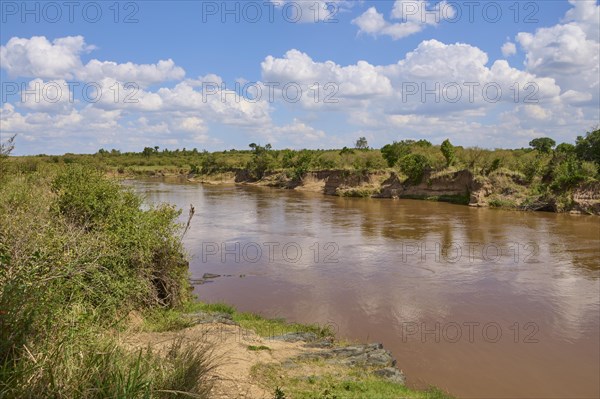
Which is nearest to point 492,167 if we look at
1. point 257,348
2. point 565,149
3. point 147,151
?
point 565,149

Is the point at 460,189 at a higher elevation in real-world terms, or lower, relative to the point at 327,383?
higher

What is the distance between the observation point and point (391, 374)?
961 cm

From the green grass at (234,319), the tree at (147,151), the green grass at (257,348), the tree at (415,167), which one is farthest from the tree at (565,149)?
the tree at (147,151)

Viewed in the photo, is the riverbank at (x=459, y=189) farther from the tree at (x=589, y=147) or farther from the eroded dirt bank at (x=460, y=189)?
the tree at (x=589, y=147)

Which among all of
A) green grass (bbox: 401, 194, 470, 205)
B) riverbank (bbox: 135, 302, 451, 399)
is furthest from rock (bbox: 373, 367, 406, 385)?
green grass (bbox: 401, 194, 470, 205)

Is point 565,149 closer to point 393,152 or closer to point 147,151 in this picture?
point 393,152

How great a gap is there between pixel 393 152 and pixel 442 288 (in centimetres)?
4222

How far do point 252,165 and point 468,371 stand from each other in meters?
65.4

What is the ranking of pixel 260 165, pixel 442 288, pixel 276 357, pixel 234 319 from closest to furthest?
pixel 276 357 → pixel 234 319 → pixel 442 288 → pixel 260 165

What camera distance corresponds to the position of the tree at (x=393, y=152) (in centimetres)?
5603

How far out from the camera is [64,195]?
44.0 ft

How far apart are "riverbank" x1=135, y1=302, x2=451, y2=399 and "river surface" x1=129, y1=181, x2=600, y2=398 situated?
1.18m

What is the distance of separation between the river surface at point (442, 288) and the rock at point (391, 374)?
2.78ft

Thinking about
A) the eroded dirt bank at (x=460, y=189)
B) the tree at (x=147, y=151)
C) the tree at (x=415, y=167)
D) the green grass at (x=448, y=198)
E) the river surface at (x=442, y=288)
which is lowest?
the river surface at (x=442, y=288)
